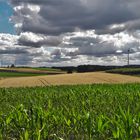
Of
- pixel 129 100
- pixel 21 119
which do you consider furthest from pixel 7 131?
pixel 129 100

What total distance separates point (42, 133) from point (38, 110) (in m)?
1.64

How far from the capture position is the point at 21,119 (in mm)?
10750

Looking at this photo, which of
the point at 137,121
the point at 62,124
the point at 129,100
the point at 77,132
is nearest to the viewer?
the point at 137,121

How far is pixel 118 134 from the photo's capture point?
7645 millimetres

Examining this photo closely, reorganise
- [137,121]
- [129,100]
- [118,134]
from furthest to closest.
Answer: [129,100] → [137,121] → [118,134]

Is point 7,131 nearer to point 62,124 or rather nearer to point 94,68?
point 62,124

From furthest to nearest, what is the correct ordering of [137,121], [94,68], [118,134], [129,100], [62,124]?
1. [94,68]
2. [129,100]
3. [62,124]
4. [137,121]
5. [118,134]

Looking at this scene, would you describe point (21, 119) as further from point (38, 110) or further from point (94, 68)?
point (94, 68)

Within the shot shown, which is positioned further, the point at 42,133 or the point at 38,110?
the point at 38,110

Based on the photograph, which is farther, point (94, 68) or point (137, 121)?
point (94, 68)

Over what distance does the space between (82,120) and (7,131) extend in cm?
197

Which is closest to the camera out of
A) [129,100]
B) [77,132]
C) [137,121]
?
[137,121]

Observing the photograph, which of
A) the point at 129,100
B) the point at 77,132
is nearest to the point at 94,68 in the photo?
the point at 129,100

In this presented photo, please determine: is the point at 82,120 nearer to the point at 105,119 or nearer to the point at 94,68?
the point at 105,119
